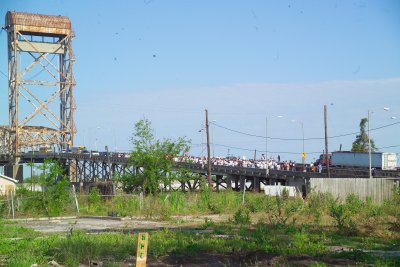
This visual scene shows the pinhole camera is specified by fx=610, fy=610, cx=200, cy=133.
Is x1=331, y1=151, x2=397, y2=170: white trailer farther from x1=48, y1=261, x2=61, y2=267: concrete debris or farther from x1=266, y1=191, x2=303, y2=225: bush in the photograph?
x1=48, y1=261, x2=61, y2=267: concrete debris

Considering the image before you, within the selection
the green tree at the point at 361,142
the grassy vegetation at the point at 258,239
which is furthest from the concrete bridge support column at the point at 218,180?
the grassy vegetation at the point at 258,239

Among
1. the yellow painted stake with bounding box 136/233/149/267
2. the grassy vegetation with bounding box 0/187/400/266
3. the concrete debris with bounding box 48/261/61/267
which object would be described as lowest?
the concrete debris with bounding box 48/261/61/267

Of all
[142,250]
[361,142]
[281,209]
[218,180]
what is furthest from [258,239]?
[361,142]

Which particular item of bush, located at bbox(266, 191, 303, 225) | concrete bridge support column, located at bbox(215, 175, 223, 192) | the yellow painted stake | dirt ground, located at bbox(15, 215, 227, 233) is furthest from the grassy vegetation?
concrete bridge support column, located at bbox(215, 175, 223, 192)

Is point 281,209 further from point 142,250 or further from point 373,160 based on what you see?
point 373,160

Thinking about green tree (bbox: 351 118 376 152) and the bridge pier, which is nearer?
green tree (bbox: 351 118 376 152)

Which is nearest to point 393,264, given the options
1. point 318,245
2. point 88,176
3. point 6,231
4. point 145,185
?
point 318,245

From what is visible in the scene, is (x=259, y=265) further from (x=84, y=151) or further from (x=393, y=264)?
(x=84, y=151)

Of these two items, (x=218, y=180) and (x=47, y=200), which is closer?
(x=47, y=200)

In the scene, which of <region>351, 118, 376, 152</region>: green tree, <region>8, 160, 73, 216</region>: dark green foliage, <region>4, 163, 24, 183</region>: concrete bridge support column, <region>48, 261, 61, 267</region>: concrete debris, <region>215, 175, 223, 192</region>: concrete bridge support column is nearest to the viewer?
<region>48, 261, 61, 267</region>: concrete debris

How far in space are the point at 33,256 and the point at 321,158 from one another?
73.3 m

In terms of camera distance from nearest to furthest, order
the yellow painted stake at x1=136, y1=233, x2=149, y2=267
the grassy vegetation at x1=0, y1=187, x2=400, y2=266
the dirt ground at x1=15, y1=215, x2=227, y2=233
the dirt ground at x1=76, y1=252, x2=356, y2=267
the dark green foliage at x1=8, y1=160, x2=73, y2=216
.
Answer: the yellow painted stake at x1=136, y1=233, x2=149, y2=267, the dirt ground at x1=76, y1=252, x2=356, y2=267, the grassy vegetation at x1=0, y1=187, x2=400, y2=266, the dirt ground at x1=15, y1=215, x2=227, y2=233, the dark green foliage at x1=8, y1=160, x2=73, y2=216

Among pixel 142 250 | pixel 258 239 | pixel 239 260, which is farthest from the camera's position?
pixel 258 239

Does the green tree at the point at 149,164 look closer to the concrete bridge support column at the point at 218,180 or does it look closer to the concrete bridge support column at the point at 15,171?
the concrete bridge support column at the point at 218,180
